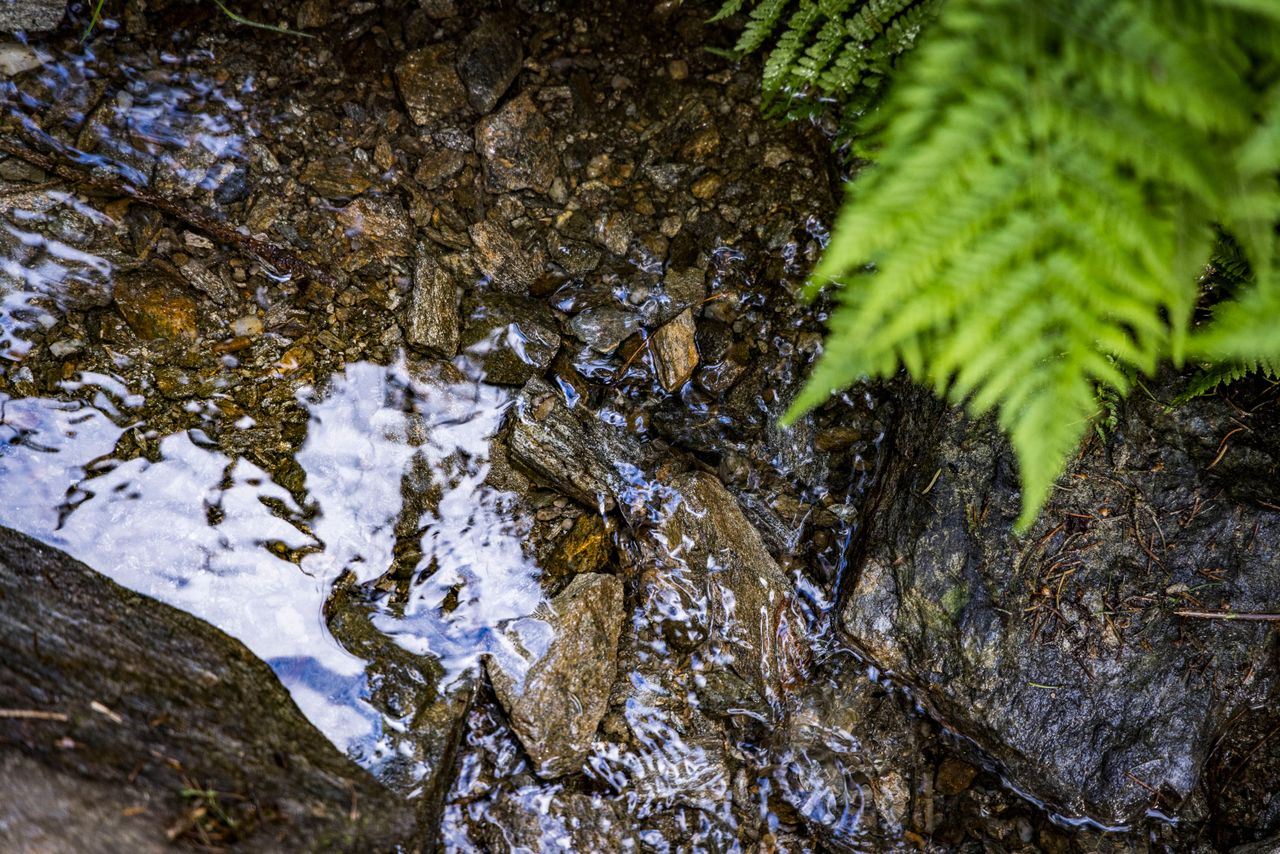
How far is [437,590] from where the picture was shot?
2.97 metres

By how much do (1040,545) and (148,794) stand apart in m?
3.00

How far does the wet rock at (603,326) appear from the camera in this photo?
323 cm

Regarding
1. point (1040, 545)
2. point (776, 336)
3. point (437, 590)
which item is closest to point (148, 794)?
point (437, 590)

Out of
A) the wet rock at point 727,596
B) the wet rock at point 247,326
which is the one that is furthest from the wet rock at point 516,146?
the wet rock at point 727,596

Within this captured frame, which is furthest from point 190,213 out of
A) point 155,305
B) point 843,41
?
point 843,41

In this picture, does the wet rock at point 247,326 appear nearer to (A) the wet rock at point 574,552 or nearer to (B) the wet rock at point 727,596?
(A) the wet rock at point 574,552

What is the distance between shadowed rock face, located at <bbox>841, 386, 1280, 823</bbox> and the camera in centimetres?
279

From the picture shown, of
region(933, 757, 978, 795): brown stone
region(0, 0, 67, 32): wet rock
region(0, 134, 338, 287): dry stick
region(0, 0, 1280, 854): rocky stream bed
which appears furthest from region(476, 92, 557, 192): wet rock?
region(933, 757, 978, 795): brown stone

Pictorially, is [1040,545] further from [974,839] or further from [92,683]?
[92,683]

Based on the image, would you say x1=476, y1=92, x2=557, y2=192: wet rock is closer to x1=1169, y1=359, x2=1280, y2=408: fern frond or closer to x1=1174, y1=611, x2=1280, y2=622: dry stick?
x1=1169, y1=359, x2=1280, y2=408: fern frond

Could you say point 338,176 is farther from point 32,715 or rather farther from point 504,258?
point 32,715

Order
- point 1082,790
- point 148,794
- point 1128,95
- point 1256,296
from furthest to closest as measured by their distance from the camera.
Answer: point 1082,790, point 148,794, point 1256,296, point 1128,95

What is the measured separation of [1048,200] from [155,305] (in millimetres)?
3031

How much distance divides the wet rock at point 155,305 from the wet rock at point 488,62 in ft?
4.62
